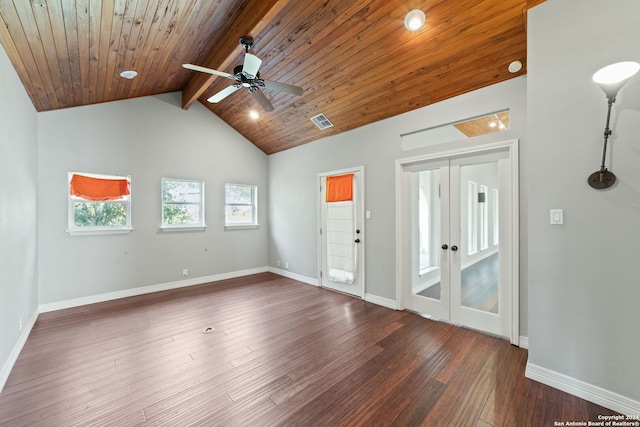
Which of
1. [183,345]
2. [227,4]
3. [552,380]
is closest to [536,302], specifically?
[552,380]

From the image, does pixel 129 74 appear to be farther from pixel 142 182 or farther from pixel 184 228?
pixel 184 228

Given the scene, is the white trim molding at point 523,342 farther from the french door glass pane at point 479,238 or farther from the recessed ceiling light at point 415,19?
the recessed ceiling light at point 415,19

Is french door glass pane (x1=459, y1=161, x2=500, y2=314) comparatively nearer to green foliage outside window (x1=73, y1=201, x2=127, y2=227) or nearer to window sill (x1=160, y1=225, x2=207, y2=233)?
window sill (x1=160, y1=225, x2=207, y2=233)

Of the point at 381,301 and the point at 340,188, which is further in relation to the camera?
the point at 340,188

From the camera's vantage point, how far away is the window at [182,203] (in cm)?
493

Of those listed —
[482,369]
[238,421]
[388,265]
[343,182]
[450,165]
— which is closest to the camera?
[238,421]

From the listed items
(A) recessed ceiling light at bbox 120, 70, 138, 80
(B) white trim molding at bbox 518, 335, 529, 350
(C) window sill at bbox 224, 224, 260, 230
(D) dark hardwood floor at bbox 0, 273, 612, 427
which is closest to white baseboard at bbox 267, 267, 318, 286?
(C) window sill at bbox 224, 224, 260, 230

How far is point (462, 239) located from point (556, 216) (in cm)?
117

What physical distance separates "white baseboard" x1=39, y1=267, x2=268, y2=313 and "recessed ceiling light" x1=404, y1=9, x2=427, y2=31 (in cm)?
520

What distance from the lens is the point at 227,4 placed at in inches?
106

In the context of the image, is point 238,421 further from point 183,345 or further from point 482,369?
point 482,369

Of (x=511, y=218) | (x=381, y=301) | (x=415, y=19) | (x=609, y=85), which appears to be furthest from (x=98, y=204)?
(x=609, y=85)

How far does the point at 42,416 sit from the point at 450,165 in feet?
14.2

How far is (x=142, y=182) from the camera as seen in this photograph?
463 centimetres
